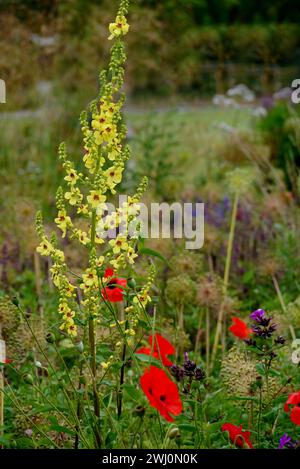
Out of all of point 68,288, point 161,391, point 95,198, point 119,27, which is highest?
point 119,27

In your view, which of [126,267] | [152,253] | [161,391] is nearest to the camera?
[161,391]

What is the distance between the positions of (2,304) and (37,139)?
190 inches

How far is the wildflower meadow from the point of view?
6.19 feet

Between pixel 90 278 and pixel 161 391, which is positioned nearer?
pixel 161 391

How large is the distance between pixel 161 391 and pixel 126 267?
0.67 metres

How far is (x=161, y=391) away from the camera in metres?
1.72

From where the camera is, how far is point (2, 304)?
232 cm

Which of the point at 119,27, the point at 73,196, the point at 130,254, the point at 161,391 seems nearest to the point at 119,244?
the point at 130,254

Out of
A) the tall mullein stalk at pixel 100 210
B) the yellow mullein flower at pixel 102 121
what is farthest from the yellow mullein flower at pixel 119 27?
the yellow mullein flower at pixel 102 121

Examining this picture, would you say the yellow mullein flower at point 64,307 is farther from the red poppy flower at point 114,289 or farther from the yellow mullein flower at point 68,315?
the red poppy flower at point 114,289

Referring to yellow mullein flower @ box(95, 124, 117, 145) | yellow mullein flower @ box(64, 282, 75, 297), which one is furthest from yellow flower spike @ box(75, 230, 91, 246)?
yellow mullein flower @ box(95, 124, 117, 145)

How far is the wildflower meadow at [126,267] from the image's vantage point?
1886 millimetres

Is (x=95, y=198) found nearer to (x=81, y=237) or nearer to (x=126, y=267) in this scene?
(x=81, y=237)

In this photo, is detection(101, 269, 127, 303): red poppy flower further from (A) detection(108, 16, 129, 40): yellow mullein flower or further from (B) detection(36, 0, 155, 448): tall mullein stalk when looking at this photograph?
(A) detection(108, 16, 129, 40): yellow mullein flower
